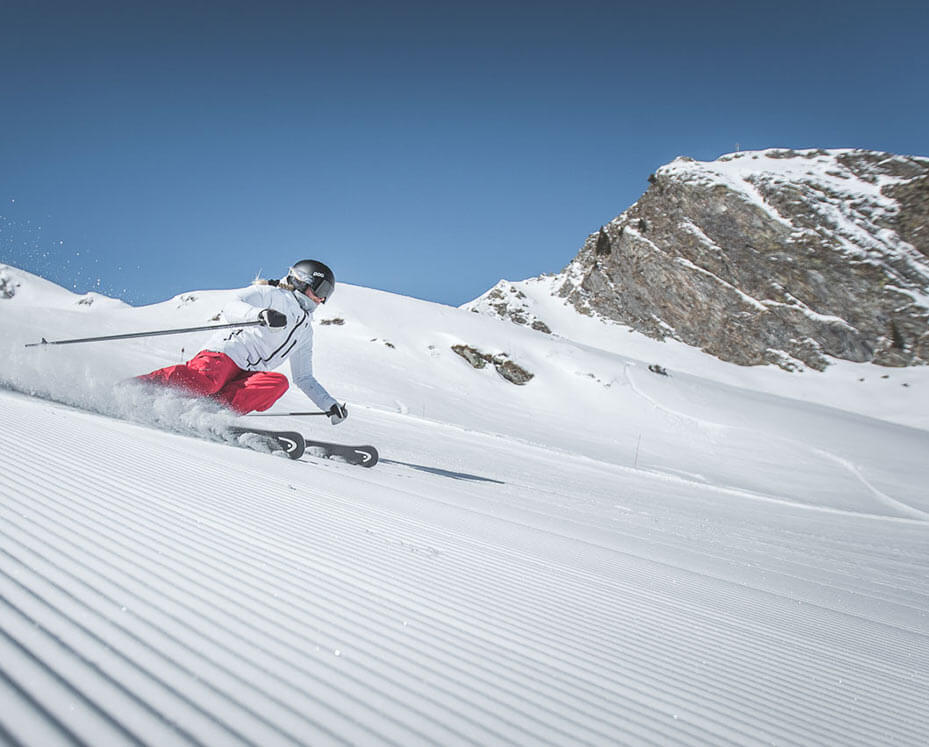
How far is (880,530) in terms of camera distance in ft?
25.9

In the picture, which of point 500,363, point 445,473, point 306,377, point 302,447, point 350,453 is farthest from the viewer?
point 500,363

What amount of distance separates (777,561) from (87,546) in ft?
16.3

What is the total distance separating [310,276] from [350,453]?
210cm

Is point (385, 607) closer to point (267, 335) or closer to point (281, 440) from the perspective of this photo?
point (281, 440)

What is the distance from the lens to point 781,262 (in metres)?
41.2

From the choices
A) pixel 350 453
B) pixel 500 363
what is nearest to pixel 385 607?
pixel 350 453

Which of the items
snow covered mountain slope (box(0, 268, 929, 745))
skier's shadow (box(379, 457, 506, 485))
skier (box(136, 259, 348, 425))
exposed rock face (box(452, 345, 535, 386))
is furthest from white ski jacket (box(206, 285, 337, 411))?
exposed rock face (box(452, 345, 535, 386))

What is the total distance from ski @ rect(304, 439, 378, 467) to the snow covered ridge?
42837mm

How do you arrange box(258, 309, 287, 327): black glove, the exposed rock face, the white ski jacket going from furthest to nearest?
1. the exposed rock face
2. the white ski jacket
3. box(258, 309, 287, 327): black glove

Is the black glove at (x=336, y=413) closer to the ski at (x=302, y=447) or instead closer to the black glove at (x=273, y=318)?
the ski at (x=302, y=447)

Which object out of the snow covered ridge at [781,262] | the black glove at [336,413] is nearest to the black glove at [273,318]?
the black glove at [336,413]

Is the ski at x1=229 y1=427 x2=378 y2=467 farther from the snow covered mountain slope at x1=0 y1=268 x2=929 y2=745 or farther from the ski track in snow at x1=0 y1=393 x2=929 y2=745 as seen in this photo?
the ski track in snow at x1=0 y1=393 x2=929 y2=745

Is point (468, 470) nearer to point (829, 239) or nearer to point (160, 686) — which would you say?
point (160, 686)

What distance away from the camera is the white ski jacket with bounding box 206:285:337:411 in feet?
17.9
